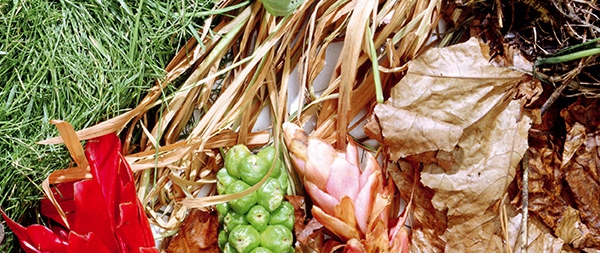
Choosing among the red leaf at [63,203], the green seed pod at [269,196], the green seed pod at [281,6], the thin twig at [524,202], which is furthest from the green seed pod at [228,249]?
the thin twig at [524,202]

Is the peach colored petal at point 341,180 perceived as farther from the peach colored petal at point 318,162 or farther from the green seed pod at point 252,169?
the green seed pod at point 252,169

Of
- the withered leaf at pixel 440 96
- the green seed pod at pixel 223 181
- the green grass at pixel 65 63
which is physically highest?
the green grass at pixel 65 63

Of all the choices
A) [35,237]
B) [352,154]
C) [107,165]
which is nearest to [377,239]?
[352,154]

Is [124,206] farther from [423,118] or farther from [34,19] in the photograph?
[423,118]

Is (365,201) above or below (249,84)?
below

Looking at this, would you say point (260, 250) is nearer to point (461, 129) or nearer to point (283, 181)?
point (283, 181)

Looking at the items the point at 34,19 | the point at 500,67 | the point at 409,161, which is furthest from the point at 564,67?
the point at 34,19
